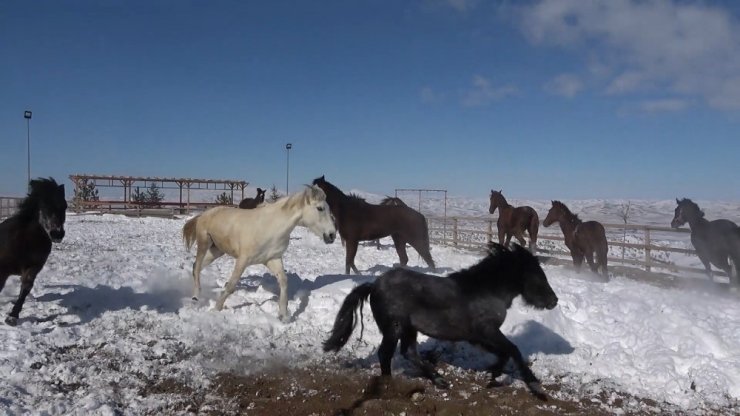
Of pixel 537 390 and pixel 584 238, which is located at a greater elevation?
pixel 584 238

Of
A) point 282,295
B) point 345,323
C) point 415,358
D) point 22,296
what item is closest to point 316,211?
point 282,295

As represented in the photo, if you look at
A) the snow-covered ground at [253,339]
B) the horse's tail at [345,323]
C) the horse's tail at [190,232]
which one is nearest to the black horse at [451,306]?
the horse's tail at [345,323]

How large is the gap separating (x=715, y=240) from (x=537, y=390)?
9445 millimetres

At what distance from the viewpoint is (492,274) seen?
546cm

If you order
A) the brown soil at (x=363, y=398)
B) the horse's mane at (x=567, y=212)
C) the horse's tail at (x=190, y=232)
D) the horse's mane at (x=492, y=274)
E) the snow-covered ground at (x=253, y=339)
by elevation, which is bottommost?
the brown soil at (x=363, y=398)

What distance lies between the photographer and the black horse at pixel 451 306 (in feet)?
16.6

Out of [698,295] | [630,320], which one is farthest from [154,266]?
[698,295]

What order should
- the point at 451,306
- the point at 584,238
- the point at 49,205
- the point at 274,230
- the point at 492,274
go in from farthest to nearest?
1. the point at 584,238
2. the point at 274,230
3. the point at 49,205
4. the point at 492,274
5. the point at 451,306

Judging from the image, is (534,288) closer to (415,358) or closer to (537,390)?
(537,390)

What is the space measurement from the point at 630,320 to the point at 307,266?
6.98 meters

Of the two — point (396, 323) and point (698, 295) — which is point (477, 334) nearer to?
point (396, 323)

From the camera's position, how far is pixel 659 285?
11336 millimetres

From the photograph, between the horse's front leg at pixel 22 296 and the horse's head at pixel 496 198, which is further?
the horse's head at pixel 496 198

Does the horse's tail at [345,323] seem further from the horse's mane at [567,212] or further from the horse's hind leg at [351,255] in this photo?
the horse's mane at [567,212]
